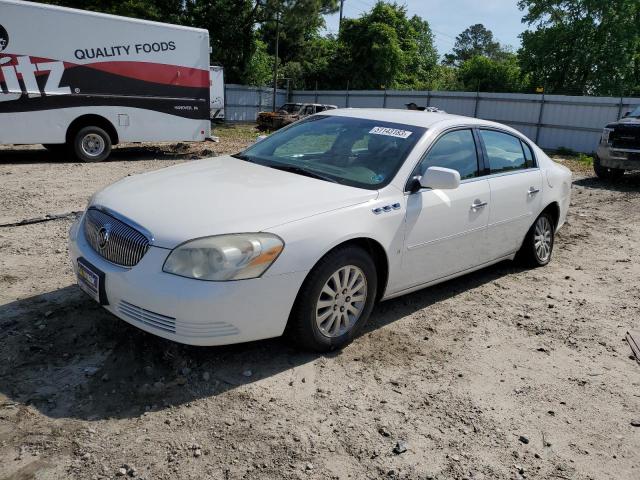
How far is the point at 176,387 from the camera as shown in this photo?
10.1ft

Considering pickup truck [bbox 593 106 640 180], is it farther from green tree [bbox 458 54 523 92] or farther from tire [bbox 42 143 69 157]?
green tree [bbox 458 54 523 92]

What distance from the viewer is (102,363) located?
3254 millimetres

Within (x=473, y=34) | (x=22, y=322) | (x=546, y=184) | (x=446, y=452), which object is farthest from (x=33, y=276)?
(x=473, y=34)

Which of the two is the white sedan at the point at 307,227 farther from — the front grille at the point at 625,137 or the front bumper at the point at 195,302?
the front grille at the point at 625,137

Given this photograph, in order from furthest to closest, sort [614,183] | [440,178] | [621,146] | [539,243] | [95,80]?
[614,183] → [621,146] → [95,80] → [539,243] → [440,178]

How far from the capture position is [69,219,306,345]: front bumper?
291cm

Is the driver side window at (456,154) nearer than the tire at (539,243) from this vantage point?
Yes

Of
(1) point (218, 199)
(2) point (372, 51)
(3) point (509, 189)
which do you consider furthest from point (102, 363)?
(2) point (372, 51)

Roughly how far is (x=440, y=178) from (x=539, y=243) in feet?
7.70

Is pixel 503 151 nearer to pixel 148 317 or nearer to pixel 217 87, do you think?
pixel 148 317

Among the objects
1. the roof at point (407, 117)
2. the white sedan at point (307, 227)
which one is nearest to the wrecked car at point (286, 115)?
the roof at point (407, 117)

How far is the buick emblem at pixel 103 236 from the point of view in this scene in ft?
10.7

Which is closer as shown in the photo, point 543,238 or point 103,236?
point 103,236

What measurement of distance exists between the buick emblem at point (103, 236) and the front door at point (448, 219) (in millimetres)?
1995
